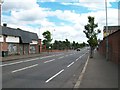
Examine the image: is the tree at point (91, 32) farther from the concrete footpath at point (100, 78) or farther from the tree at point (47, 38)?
the tree at point (47, 38)

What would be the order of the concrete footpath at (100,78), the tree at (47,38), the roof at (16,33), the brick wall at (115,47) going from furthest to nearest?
the tree at (47,38)
the roof at (16,33)
the brick wall at (115,47)
the concrete footpath at (100,78)

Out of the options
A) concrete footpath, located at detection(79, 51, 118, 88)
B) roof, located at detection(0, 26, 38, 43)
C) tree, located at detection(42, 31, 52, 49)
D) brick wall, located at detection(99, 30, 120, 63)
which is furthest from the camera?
tree, located at detection(42, 31, 52, 49)

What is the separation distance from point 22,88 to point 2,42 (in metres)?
40.2

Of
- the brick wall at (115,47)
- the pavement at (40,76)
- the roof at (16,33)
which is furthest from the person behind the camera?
the roof at (16,33)

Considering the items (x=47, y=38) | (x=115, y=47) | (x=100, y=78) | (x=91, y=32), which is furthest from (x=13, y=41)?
(x=100, y=78)

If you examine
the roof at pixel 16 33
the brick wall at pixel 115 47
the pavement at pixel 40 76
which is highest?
the roof at pixel 16 33

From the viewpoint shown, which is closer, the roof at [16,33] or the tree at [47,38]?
the roof at [16,33]

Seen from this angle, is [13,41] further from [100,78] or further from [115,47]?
[100,78]

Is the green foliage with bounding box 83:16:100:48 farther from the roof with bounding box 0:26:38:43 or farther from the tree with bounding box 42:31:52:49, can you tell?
the tree with bounding box 42:31:52:49

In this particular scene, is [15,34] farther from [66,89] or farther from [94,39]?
[66,89]

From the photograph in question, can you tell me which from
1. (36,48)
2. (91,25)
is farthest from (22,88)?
(36,48)

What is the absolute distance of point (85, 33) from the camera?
49.0 metres

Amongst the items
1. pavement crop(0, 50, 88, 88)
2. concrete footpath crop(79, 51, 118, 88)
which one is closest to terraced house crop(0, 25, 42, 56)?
pavement crop(0, 50, 88, 88)

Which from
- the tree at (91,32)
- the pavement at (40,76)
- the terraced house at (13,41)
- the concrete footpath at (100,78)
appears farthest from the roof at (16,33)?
the concrete footpath at (100,78)
